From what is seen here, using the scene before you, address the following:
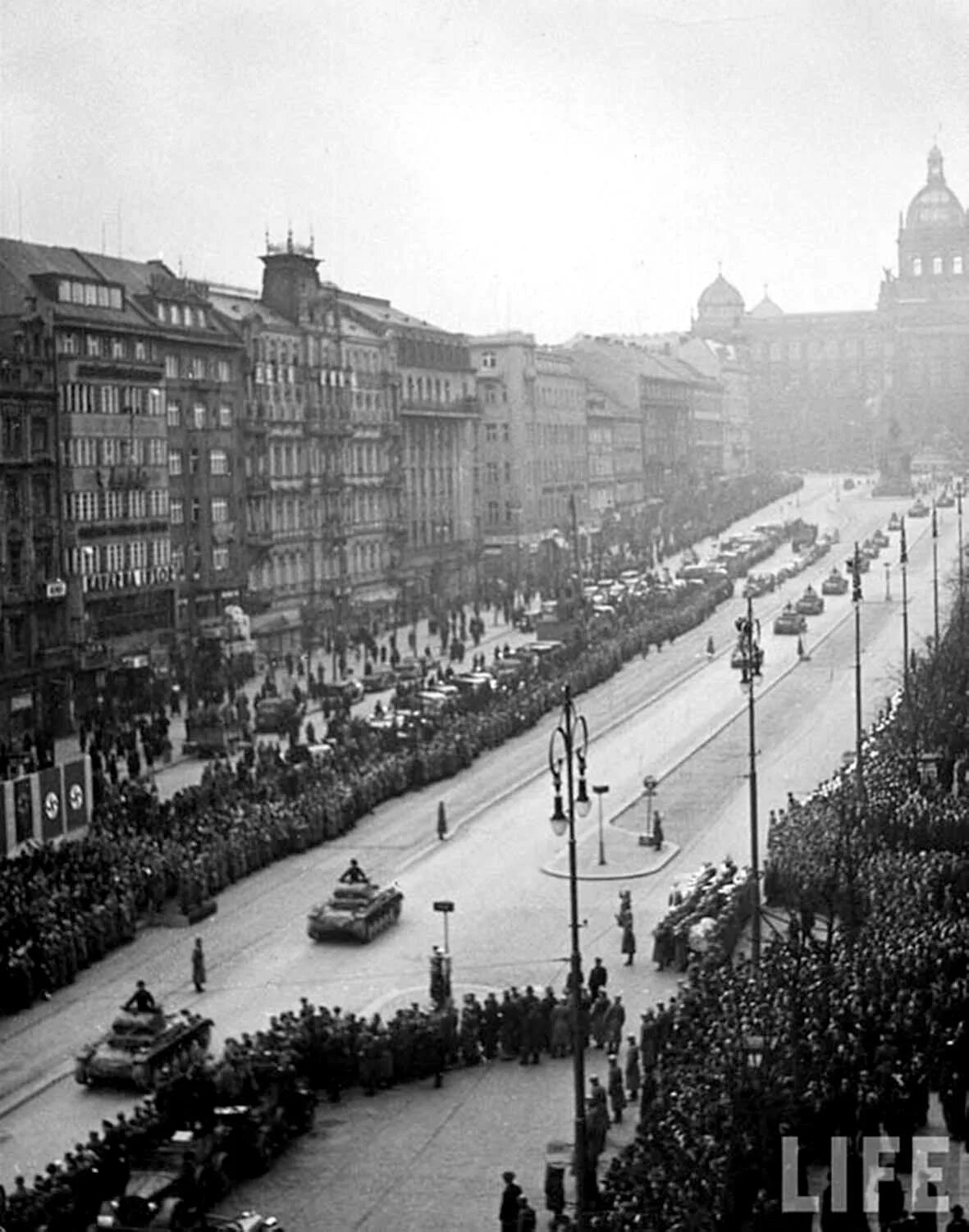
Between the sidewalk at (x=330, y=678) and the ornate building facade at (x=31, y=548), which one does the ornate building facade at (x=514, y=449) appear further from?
the ornate building facade at (x=31, y=548)

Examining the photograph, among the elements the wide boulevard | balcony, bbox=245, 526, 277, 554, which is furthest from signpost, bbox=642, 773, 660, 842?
balcony, bbox=245, 526, 277, 554

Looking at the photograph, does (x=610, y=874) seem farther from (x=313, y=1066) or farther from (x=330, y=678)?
(x=330, y=678)

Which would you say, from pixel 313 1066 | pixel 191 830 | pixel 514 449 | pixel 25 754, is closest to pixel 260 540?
pixel 25 754

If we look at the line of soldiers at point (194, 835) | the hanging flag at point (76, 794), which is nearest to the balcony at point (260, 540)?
the line of soldiers at point (194, 835)

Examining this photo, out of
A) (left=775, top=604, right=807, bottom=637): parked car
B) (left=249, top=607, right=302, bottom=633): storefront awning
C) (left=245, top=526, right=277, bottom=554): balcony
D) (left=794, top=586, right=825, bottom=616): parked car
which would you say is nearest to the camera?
(left=249, top=607, right=302, bottom=633): storefront awning

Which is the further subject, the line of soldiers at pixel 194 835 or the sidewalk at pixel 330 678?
the sidewalk at pixel 330 678

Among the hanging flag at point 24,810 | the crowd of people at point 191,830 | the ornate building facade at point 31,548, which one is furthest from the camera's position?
the ornate building facade at point 31,548

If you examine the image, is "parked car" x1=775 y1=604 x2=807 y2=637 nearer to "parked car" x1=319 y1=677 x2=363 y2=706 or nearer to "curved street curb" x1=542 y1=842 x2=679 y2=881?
"parked car" x1=319 y1=677 x2=363 y2=706

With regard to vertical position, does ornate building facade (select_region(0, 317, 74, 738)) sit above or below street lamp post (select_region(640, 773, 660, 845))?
above
